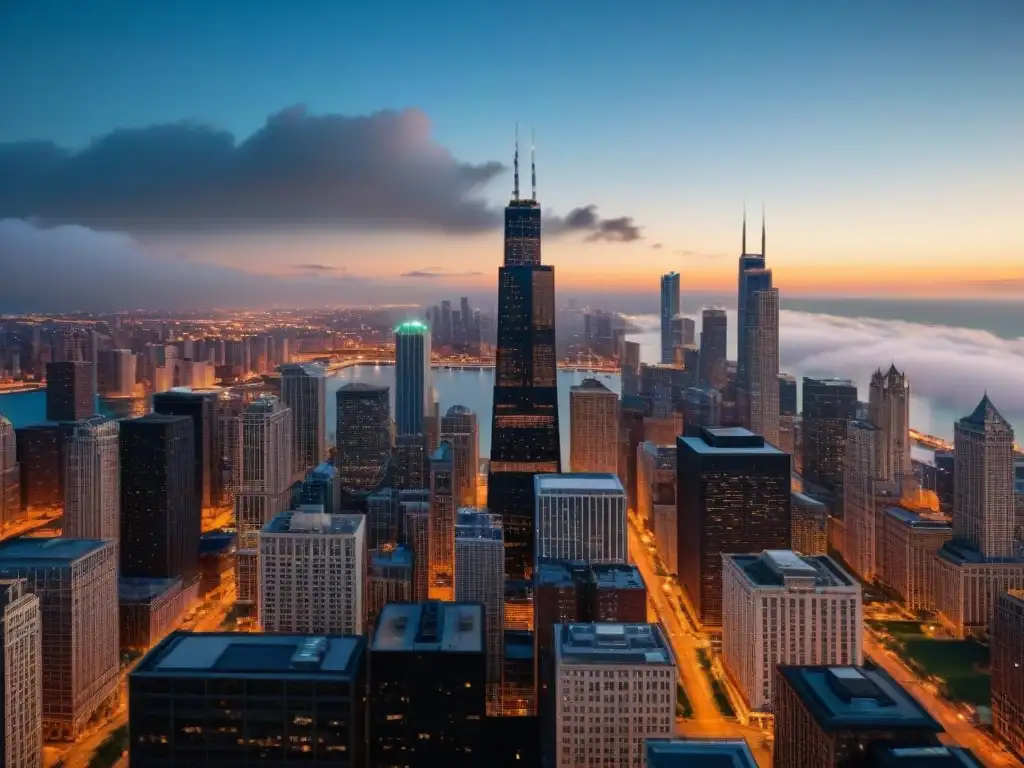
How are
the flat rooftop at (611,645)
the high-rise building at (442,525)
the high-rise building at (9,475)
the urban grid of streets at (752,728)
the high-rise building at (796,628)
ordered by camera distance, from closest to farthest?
1. the flat rooftop at (611,645)
2. the urban grid of streets at (752,728)
3. the high-rise building at (796,628)
4. the high-rise building at (442,525)
5. the high-rise building at (9,475)

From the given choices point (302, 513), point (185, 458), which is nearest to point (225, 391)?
point (185, 458)

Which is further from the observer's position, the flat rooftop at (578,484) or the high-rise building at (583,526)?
the flat rooftop at (578,484)

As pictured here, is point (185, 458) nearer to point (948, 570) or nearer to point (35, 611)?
point (35, 611)

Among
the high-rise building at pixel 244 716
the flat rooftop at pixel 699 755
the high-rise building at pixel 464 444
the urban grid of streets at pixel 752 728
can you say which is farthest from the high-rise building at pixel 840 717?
the high-rise building at pixel 464 444

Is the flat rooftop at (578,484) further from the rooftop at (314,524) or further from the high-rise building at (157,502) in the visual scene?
the high-rise building at (157,502)

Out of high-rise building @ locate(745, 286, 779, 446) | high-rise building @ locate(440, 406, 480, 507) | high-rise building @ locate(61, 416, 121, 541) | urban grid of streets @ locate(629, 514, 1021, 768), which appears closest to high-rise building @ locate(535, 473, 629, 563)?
urban grid of streets @ locate(629, 514, 1021, 768)

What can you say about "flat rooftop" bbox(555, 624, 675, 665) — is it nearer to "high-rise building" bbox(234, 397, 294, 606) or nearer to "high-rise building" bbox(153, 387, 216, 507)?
"high-rise building" bbox(234, 397, 294, 606)

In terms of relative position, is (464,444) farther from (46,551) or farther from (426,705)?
(426,705)

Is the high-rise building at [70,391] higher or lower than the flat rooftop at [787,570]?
higher
